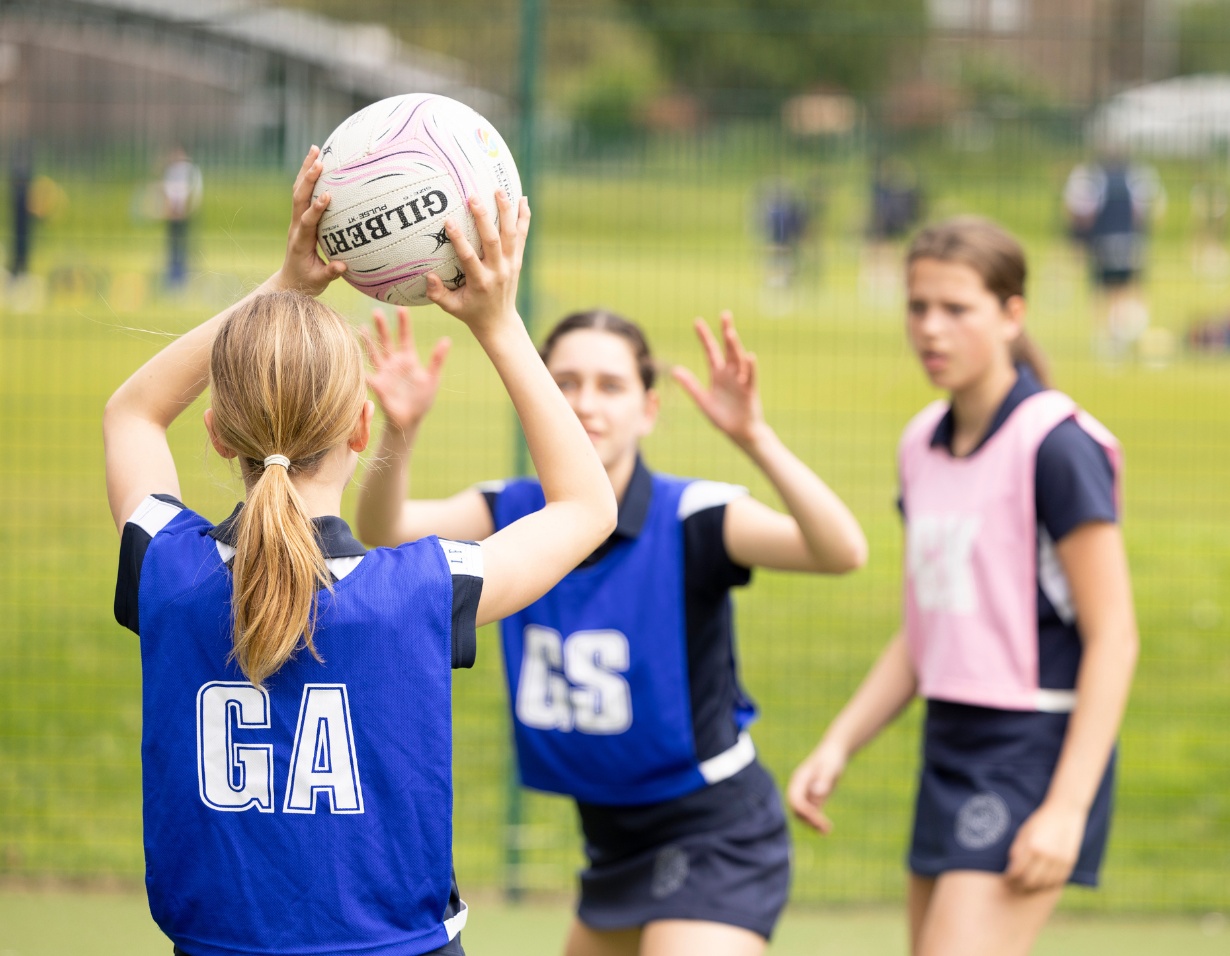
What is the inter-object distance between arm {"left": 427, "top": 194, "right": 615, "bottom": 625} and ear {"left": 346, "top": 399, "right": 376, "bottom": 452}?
0.59 ft

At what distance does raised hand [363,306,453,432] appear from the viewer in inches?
120

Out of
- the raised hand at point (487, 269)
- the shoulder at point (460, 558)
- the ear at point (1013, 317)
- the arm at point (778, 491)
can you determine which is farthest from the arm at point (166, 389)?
the ear at point (1013, 317)

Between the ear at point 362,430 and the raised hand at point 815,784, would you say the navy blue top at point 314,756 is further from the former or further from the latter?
the raised hand at point 815,784

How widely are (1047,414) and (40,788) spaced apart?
3740 millimetres

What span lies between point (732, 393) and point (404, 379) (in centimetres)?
70

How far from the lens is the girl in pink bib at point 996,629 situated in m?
2.85

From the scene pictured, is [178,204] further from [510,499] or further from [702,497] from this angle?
[702,497]

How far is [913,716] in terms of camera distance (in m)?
6.04

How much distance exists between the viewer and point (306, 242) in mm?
→ 2188

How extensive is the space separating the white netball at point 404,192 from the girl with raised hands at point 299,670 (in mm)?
146

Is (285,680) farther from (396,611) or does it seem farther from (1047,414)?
(1047,414)

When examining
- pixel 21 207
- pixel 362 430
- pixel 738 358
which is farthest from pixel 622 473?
pixel 21 207

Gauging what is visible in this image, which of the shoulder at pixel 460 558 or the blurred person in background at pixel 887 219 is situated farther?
the blurred person in background at pixel 887 219

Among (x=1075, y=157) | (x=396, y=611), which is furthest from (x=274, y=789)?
(x=1075, y=157)
